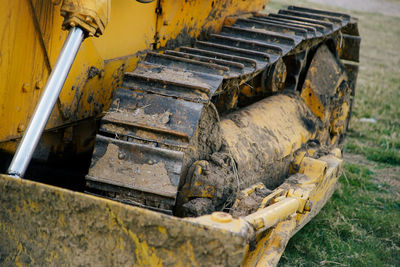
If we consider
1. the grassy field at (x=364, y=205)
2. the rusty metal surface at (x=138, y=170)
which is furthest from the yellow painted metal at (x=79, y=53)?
the grassy field at (x=364, y=205)

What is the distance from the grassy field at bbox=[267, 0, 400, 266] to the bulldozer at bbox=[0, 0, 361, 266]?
25 cm

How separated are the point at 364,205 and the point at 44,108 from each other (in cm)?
329

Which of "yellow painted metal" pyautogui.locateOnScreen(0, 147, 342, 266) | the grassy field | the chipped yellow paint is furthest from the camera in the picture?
the grassy field

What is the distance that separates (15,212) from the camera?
2.28 meters

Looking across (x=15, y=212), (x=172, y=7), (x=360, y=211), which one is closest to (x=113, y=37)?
(x=172, y=7)

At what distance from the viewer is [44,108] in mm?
2426

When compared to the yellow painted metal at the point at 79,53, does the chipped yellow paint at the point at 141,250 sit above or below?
below

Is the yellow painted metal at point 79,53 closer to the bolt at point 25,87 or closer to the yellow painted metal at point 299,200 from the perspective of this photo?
the bolt at point 25,87

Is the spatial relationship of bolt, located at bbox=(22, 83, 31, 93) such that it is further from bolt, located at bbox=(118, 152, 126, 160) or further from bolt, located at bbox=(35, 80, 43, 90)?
bolt, located at bbox=(118, 152, 126, 160)

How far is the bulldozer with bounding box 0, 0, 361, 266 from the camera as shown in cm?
223

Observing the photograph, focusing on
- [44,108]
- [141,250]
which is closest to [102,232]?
[141,250]

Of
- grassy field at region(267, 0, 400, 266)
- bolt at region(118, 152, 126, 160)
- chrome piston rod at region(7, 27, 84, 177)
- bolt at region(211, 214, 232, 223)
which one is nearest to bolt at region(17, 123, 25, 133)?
chrome piston rod at region(7, 27, 84, 177)

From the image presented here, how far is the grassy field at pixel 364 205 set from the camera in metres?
4.02

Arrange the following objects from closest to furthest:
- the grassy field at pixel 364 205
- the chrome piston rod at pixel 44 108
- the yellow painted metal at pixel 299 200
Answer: the chrome piston rod at pixel 44 108, the yellow painted metal at pixel 299 200, the grassy field at pixel 364 205
